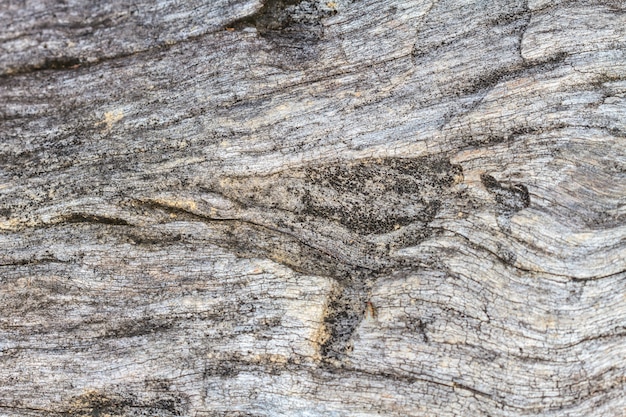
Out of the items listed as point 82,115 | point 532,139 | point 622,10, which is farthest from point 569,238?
point 82,115

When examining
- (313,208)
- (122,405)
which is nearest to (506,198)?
(313,208)

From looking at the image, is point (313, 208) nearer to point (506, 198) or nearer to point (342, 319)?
point (342, 319)

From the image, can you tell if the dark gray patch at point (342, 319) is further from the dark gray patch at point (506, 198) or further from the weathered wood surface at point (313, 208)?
the dark gray patch at point (506, 198)

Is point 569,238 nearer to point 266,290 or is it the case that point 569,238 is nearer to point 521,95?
point 521,95

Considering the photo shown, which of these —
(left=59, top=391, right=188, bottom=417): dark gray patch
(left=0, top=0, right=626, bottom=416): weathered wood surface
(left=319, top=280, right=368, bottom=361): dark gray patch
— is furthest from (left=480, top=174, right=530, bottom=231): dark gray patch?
(left=59, top=391, right=188, bottom=417): dark gray patch

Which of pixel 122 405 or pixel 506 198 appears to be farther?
pixel 122 405

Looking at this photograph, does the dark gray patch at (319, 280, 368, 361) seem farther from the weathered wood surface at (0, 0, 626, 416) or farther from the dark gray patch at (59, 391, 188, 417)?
the dark gray patch at (59, 391, 188, 417)

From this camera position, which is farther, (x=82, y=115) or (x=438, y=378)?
(x=82, y=115)

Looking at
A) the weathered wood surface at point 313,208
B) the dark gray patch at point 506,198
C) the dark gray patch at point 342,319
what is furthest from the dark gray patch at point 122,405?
the dark gray patch at point 506,198
